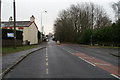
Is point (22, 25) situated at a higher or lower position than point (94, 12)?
lower

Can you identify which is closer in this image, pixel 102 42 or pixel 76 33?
pixel 102 42

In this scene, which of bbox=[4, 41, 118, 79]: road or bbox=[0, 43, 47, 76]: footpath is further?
bbox=[0, 43, 47, 76]: footpath

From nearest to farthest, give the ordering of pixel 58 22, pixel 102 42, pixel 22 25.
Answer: pixel 102 42, pixel 22 25, pixel 58 22

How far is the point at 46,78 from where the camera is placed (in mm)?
9938

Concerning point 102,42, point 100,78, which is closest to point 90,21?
point 102,42

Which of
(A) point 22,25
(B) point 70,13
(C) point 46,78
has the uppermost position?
(B) point 70,13

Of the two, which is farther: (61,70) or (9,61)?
(9,61)

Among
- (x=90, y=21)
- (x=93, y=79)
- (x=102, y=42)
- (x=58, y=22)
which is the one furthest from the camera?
(x=58, y=22)

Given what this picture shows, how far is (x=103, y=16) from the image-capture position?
81062 mm

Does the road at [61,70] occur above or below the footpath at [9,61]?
below

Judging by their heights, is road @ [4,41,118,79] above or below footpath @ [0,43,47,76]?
below

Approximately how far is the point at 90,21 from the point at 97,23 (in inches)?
121

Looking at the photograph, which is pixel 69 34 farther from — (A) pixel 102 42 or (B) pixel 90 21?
(A) pixel 102 42

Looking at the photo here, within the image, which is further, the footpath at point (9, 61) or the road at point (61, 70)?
the footpath at point (9, 61)
